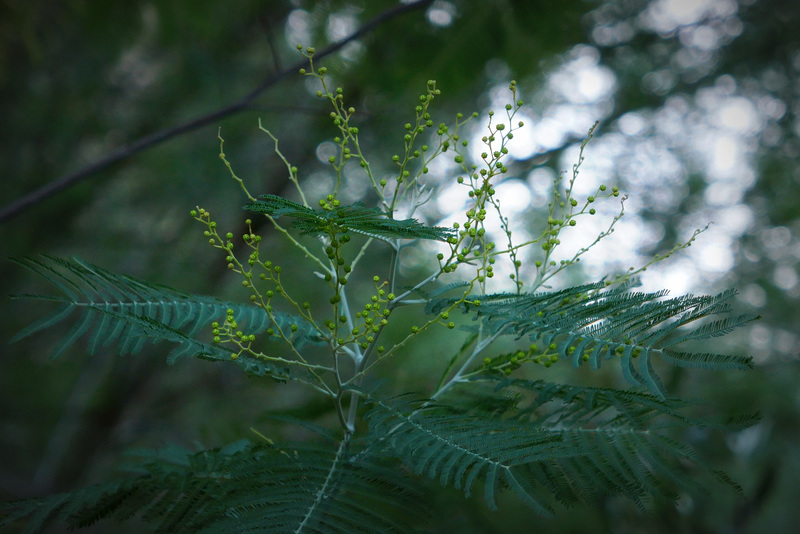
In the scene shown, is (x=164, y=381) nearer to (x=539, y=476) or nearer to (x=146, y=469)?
(x=146, y=469)

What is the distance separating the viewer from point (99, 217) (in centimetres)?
505

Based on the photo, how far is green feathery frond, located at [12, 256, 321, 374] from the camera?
0.87m

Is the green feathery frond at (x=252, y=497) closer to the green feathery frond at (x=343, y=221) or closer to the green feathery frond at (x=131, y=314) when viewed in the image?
the green feathery frond at (x=131, y=314)

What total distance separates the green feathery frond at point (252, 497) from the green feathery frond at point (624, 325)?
1.11ft

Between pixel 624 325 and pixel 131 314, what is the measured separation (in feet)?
2.60

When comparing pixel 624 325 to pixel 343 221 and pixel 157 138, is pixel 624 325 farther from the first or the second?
pixel 157 138

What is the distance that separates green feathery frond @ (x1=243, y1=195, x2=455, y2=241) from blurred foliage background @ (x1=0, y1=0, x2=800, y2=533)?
1.94 metres

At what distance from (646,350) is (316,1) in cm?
211

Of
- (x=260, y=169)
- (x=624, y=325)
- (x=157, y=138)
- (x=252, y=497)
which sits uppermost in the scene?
(x=260, y=169)

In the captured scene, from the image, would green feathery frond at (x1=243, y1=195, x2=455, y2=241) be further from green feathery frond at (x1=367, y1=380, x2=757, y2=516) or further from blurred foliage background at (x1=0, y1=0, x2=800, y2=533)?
blurred foliage background at (x1=0, y1=0, x2=800, y2=533)

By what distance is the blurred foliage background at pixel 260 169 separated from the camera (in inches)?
144

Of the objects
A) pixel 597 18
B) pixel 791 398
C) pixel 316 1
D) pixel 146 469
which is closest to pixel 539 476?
pixel 146 469

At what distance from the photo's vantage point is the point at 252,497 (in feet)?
2.81

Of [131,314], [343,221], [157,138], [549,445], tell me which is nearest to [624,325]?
[549,445]
